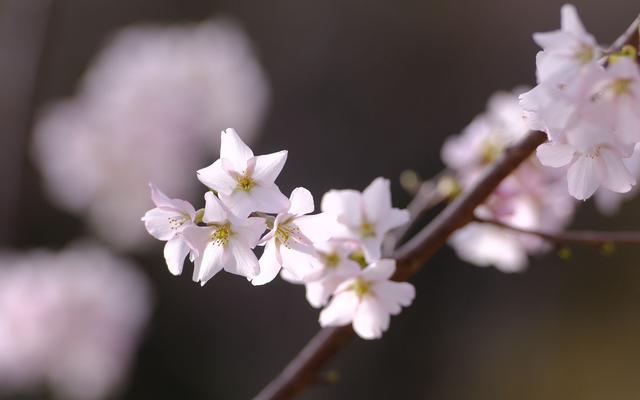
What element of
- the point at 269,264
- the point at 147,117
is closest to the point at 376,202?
the point at 269,264

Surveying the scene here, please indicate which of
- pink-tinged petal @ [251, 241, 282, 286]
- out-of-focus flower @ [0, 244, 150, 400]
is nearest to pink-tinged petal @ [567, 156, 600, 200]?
pink-tinged petal @ [251, 241, 282, 286]

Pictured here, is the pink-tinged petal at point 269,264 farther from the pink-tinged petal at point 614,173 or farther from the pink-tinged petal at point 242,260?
the pink-tinged petal at point 614,173

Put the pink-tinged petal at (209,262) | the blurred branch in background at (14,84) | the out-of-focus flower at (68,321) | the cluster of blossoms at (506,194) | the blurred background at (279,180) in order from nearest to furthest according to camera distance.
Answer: the pink-tinged petal at (209,262), the cluster of blossoms at (506,194), the out-of-focus flower at (68,321), the blurred background at (279,180), the blurred branch in background at (14,84)

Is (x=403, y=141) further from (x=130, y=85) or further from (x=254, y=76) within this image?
(x=130, y=85)

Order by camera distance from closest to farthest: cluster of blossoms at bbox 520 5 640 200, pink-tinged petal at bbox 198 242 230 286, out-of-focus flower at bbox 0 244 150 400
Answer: cluster of blossoms at bbox 520 5 640 200 → pink-tinged petal at bbox 198 242 230 286 → out-of-focus flower at bbox 0 244 150 400

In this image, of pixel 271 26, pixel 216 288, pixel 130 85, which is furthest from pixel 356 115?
pixel 130 85

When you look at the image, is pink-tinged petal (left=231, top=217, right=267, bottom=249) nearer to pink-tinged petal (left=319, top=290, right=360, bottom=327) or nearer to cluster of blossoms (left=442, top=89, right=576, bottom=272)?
pink-tinged petal (left=319, top=290, right=360, bottom=327)

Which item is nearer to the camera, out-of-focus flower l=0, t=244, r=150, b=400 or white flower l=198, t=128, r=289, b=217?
white flower l=198, t=128, r=289, b=217

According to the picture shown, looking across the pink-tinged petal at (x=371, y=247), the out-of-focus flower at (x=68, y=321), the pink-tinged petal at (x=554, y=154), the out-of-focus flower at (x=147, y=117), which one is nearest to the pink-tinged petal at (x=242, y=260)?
the pink-tinged petal at (x=371, y=247)
